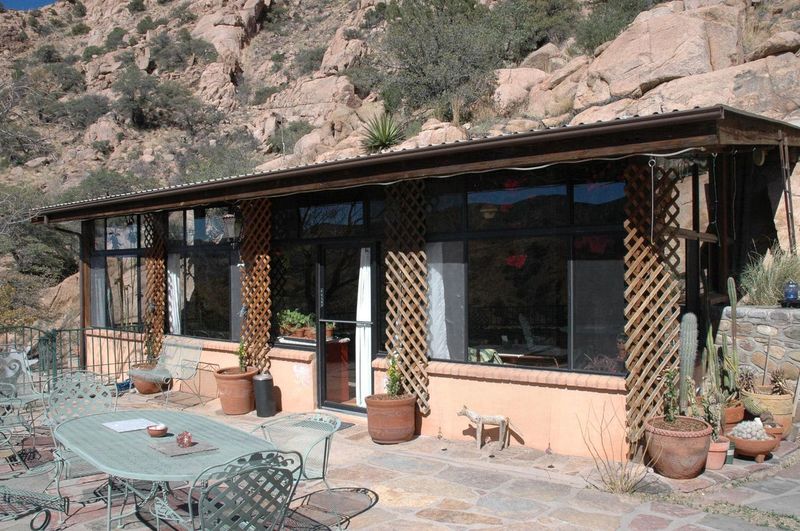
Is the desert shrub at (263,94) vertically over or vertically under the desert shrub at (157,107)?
over

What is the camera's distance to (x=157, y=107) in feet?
114

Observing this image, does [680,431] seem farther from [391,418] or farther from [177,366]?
[177,366]

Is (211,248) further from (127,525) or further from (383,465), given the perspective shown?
(127,525)

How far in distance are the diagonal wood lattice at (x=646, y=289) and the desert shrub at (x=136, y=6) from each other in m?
51.7

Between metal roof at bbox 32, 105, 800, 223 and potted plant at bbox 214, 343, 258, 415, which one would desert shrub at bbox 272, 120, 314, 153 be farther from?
potted plant at bbox 214, 343, 258, 415

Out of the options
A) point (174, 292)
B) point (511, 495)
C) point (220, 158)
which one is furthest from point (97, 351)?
point (220, 158)

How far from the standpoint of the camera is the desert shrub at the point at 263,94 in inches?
1480

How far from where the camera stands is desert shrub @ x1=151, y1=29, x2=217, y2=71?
1563 inches

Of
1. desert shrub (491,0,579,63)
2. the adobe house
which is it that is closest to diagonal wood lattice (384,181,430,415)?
the adobe house

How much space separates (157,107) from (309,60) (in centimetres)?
934

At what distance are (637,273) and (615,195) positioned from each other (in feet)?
2.49

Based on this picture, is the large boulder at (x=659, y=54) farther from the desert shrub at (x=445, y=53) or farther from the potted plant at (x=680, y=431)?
the potted plant at (x=680, y=431)

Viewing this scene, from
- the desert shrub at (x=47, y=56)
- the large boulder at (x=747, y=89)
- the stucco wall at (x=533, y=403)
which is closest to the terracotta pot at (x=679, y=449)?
the stucco wall at (x=533, y=403)

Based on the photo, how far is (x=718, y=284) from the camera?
7.55m
